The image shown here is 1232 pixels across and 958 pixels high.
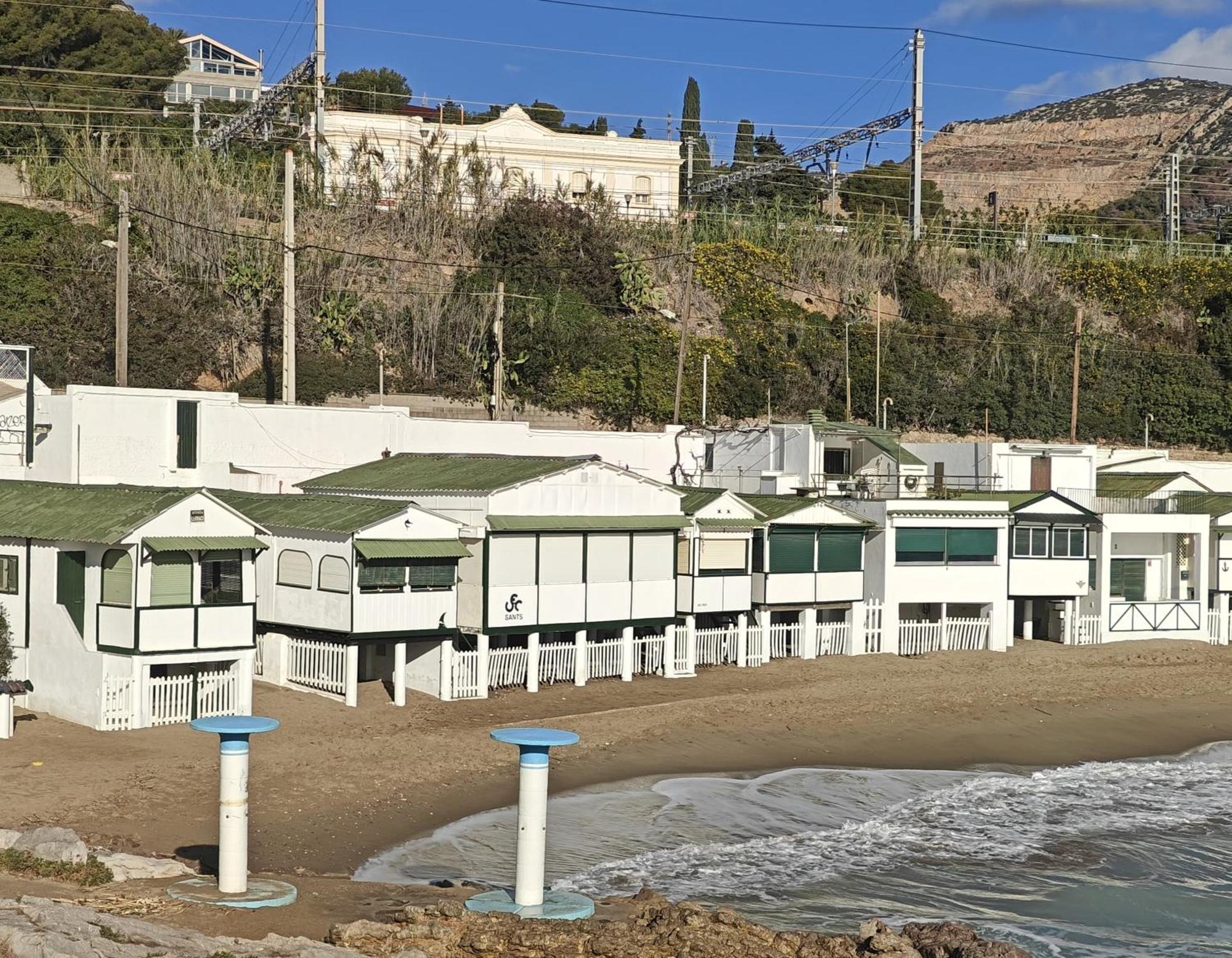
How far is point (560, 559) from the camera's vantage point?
32.5 metres

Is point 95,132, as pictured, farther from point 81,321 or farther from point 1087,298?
point 1087,298

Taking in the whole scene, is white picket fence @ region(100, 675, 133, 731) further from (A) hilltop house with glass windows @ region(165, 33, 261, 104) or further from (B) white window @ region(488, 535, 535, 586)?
(A) hilltop house with glass windows @ region(165, 33, 261, 104)

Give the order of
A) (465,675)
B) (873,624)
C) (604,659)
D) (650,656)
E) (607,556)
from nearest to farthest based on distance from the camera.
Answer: (465,675) → (607,556) → (604,659) → (650,656) → (873,624)

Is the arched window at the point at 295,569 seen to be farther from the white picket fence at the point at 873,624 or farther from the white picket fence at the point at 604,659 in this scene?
the white picket fence at the point at 873,624

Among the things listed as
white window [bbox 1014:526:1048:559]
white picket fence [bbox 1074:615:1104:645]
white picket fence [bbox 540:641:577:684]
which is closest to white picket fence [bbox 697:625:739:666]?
white picket fence [bbox 540:641:577:684]

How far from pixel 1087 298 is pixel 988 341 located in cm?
978

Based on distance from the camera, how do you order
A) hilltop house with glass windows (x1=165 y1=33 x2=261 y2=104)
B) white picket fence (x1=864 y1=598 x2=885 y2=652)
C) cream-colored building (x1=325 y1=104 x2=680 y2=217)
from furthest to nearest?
hilltop house with glass windows (x1=165 y1=33 x2=261 y2=104)
cream-colored building (x1=325 y1=104 x2=680 y2=217)
white picket fence (x1=864 y1=598 x2=885 y2=652)

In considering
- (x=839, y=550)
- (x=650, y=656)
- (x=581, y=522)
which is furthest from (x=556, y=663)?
(x=839, y=550)

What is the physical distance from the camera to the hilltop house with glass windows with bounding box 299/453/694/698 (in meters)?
31.4

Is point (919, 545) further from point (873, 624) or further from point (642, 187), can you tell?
point (642, 187)

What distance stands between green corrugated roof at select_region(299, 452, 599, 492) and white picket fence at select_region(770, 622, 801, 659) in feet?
22.1

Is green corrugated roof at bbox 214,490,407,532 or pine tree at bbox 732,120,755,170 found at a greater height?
pine tree at bbox 732,120,755,170

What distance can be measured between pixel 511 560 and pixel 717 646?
7.23 meters

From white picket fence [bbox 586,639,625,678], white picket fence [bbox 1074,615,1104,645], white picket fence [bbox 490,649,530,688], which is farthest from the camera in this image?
white picket fence [bbox 1074,615,1104,645]
